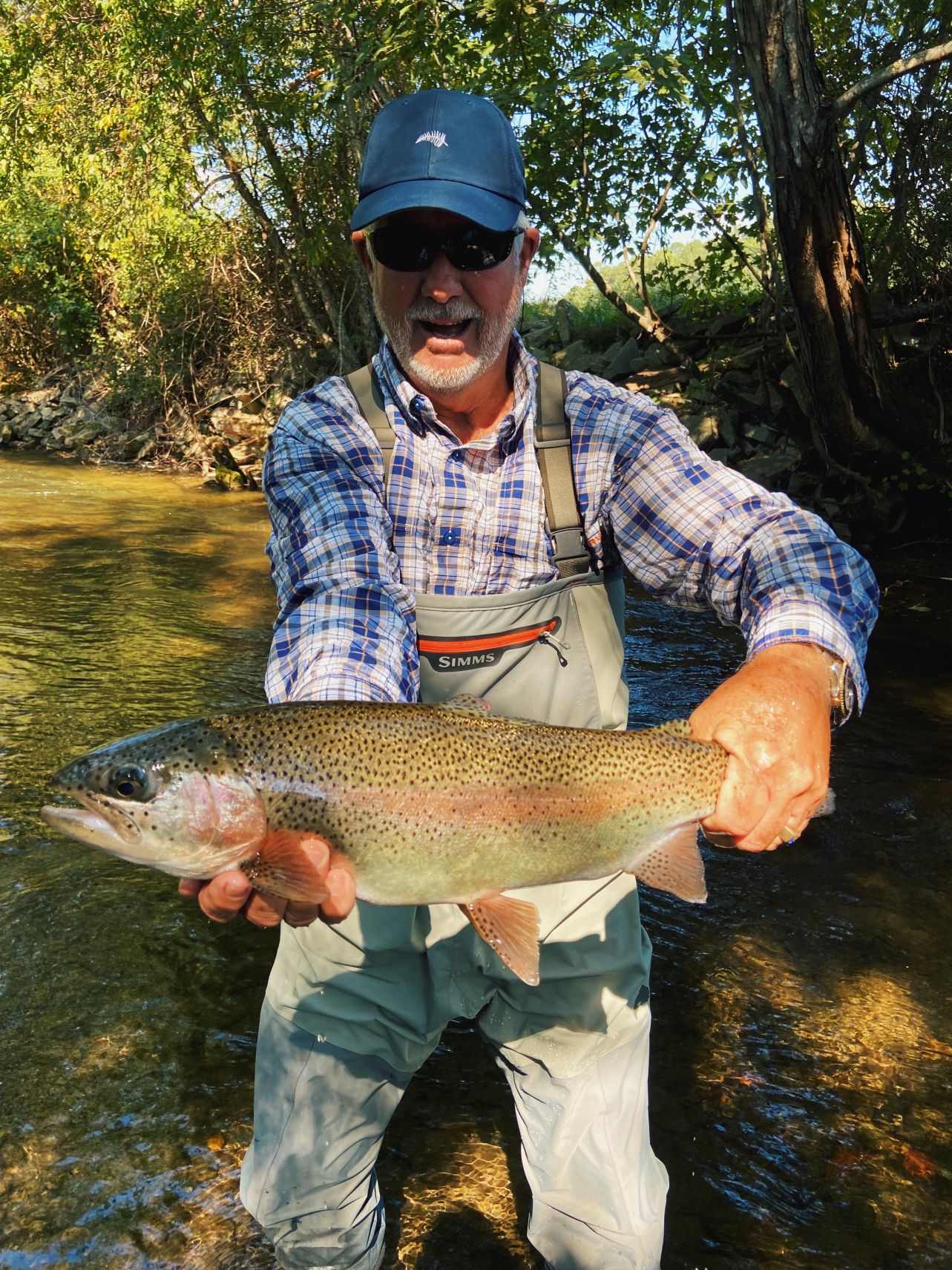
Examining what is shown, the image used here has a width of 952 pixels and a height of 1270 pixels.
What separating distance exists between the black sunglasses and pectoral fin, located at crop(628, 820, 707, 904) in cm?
158

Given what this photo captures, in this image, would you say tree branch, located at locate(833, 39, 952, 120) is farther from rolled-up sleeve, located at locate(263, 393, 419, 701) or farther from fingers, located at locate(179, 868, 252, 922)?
fingers, located at locate(179, 868, 252, 922)

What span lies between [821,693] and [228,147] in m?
17.7

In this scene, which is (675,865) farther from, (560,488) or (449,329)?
(449,329)

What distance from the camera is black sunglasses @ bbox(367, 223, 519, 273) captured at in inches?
111

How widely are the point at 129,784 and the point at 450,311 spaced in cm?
A: 148

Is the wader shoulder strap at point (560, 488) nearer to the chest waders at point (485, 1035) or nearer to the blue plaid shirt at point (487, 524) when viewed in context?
the blue plaid shirt at point (487, 524)

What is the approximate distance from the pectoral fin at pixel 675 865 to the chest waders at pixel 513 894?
0.84 feet

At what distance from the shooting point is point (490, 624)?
2.71 meters

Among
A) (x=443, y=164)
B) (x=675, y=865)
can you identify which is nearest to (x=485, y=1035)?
(x=675, y=865)

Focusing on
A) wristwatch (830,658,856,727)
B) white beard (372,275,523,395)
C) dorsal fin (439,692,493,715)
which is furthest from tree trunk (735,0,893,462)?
dorsal fin (439,692,493,715)

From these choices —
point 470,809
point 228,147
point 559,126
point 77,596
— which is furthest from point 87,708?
point 228,147

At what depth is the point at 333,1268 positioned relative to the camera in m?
2.69

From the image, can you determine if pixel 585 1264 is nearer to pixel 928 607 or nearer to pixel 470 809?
pixel 470 809

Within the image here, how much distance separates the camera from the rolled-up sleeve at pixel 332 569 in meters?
2.45
